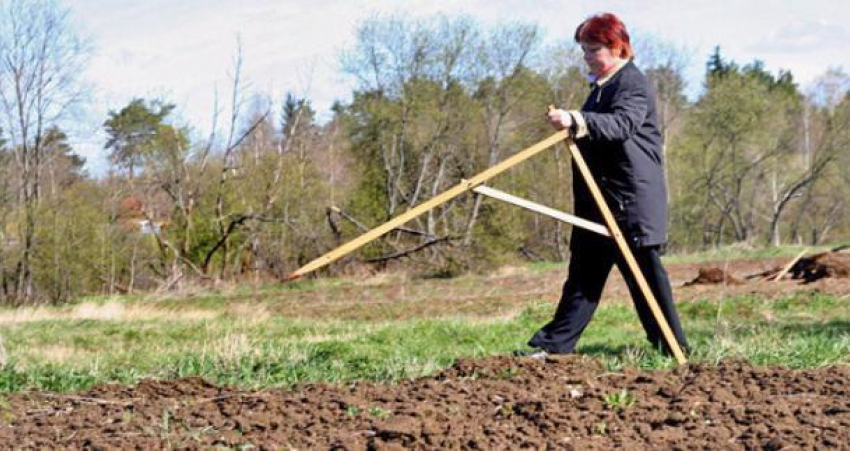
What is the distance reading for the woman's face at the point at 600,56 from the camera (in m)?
6.14

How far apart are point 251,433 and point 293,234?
27952 mm

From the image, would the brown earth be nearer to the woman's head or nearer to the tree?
the woman's head

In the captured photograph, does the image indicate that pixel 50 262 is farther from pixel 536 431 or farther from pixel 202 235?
pixel 536 431

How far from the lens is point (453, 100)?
3944cm

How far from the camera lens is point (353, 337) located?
9203 mm

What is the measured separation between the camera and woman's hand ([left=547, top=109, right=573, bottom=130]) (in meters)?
5.66

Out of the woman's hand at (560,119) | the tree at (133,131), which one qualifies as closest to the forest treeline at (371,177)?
the tree at (133,131)

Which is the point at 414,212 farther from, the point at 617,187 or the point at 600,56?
the point at 600,56

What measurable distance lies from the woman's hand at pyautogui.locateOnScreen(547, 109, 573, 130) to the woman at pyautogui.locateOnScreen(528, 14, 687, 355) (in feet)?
0.50

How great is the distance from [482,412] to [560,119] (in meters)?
1.95

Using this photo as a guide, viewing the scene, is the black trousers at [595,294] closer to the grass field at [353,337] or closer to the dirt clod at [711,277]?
the grass field at [353,337]

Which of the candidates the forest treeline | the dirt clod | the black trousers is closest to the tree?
the forest treeline

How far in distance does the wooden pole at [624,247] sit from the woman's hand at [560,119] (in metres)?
0.16

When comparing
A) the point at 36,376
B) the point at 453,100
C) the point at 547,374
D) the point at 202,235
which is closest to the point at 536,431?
the point at 547,374
